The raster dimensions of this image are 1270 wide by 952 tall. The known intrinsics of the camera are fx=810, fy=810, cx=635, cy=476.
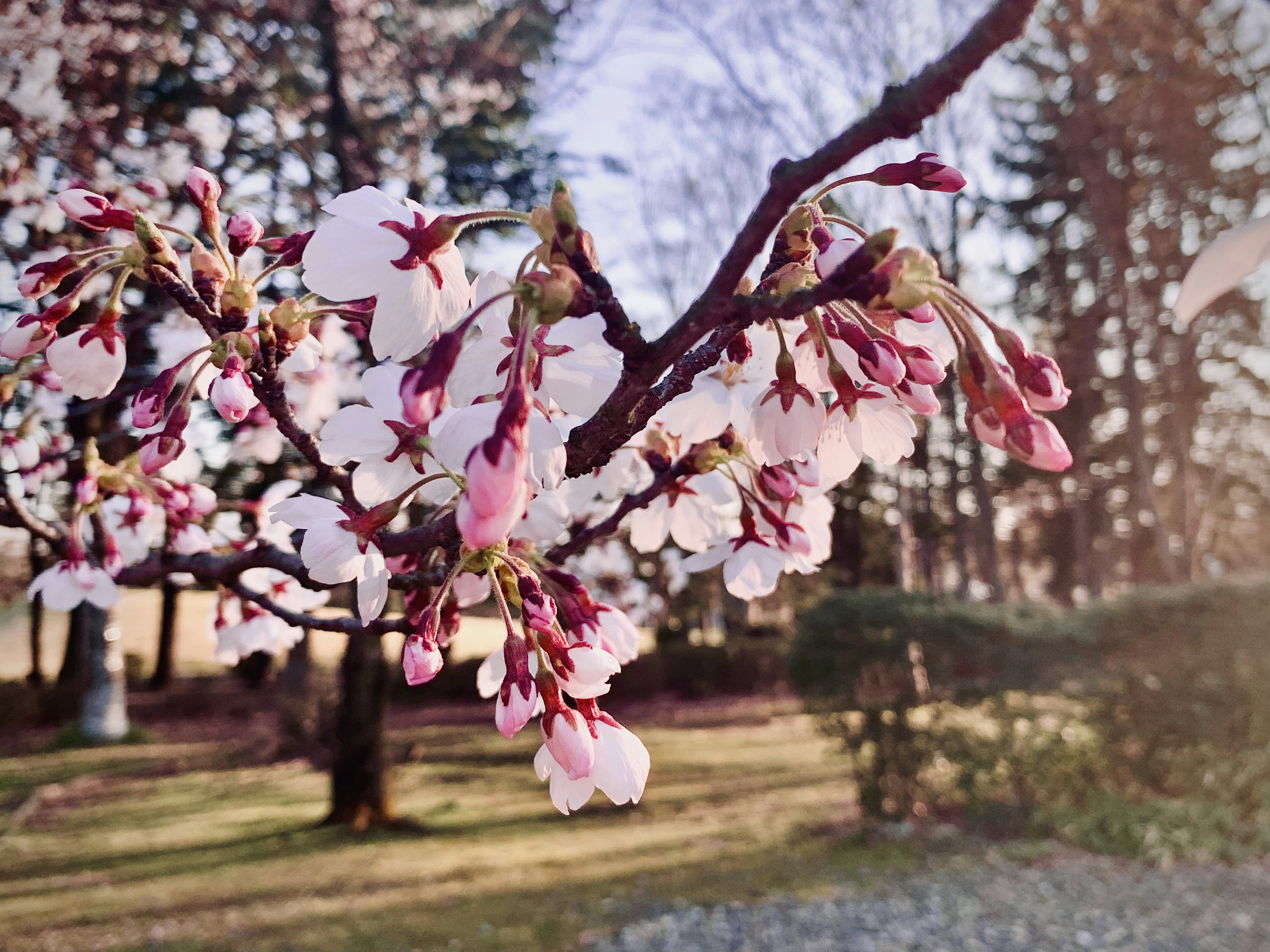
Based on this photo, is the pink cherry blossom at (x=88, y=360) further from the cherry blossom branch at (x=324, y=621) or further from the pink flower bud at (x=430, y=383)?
the pink flower bud at (x=430, y=383)

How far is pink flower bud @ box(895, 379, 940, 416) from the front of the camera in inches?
24.4

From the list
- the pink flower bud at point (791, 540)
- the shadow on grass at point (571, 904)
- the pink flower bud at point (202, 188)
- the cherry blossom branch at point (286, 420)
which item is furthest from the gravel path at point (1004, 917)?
the pink flower bud at point (202, 188)

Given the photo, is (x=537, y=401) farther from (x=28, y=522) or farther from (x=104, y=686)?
(x=104, y=686)

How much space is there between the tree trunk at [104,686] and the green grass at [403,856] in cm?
188

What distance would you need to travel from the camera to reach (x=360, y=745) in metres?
6.30

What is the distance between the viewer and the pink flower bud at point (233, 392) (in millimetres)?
751

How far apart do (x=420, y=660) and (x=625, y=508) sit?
396 millimetres

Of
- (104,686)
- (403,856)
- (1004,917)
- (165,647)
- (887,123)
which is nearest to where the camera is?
(887,123)

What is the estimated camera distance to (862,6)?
26.5ft

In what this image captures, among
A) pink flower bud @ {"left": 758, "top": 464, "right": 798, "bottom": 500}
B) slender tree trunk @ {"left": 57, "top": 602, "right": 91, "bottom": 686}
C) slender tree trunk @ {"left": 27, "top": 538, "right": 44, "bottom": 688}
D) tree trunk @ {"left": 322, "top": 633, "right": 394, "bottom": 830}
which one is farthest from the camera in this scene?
slender tree trunk @ {"left": 27, "top": 538, "right": 44, "bottom": 688}

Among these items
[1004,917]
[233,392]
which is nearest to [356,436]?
[233,392]

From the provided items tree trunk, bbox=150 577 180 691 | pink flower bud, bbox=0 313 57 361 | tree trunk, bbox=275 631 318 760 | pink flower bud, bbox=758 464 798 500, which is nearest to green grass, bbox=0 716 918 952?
tree trunk, bbox=275 631 318 760

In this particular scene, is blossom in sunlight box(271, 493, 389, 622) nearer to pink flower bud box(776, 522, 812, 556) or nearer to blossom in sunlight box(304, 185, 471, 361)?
blossom in sunlight box(304, 185, 471, 361)

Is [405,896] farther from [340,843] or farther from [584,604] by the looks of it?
[584,604]
